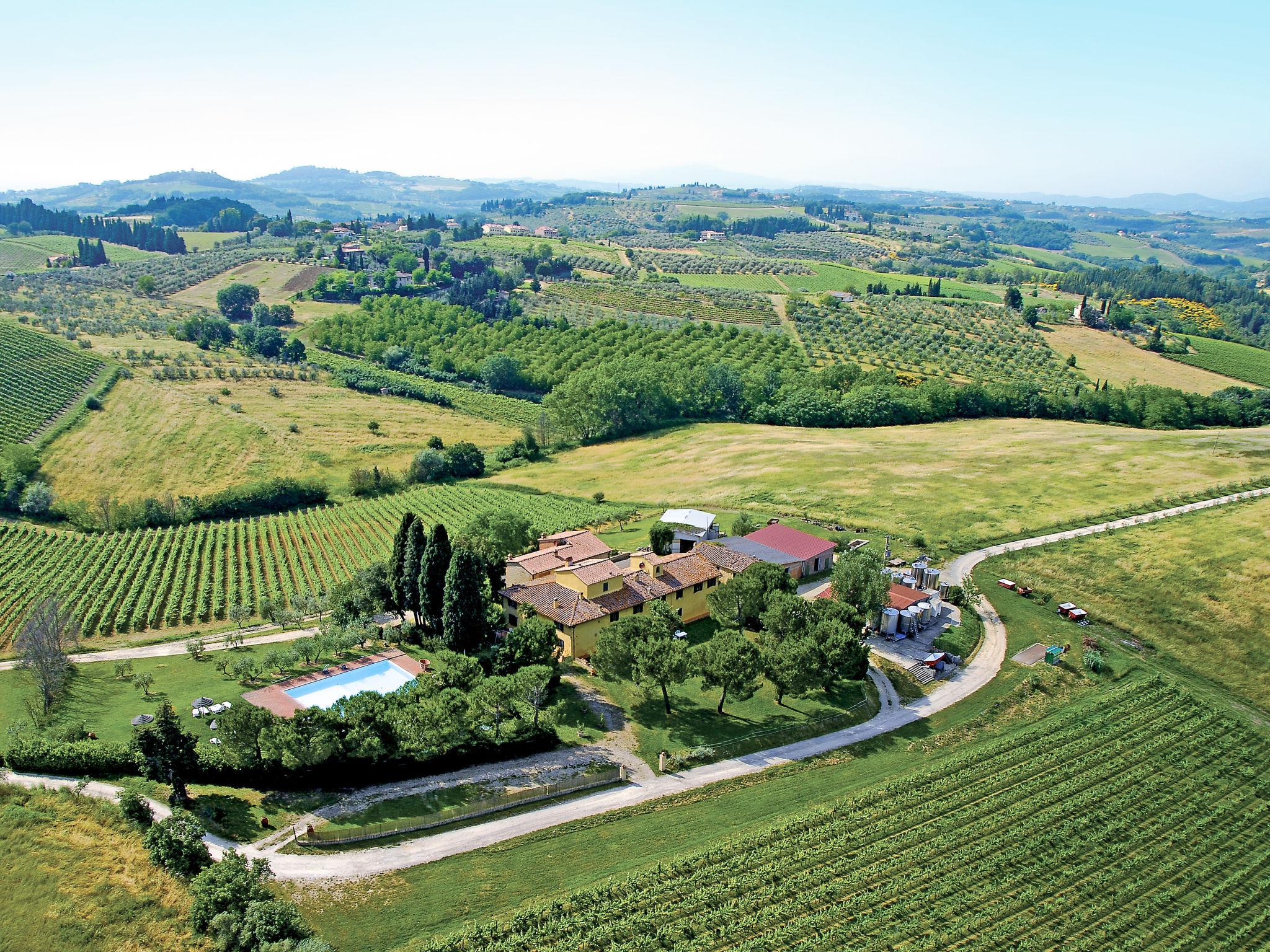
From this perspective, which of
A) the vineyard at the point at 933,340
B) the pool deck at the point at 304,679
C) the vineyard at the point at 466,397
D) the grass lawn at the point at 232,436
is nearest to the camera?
the pool deck at the point at 304,679

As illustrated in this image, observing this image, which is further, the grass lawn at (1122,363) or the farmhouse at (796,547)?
the grass lawn at (1122,363)

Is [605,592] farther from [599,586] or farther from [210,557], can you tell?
[210,557]

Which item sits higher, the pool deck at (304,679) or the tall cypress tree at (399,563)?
the tall cypress tree at (399,563)

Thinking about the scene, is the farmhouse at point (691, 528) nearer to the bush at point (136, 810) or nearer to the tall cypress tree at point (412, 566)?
the tall cypress tree at point (412, 566)

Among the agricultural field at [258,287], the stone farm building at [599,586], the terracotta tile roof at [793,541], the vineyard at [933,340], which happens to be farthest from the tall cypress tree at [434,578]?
the agricultural field at [258,287]

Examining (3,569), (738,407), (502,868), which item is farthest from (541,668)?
(738,407)

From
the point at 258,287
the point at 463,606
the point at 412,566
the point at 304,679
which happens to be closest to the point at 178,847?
the point at 304,679

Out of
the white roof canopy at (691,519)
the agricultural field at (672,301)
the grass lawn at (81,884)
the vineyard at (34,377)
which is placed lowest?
the grass lawn at (81,884)

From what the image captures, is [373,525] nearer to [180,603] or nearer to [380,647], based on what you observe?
[180,603]
